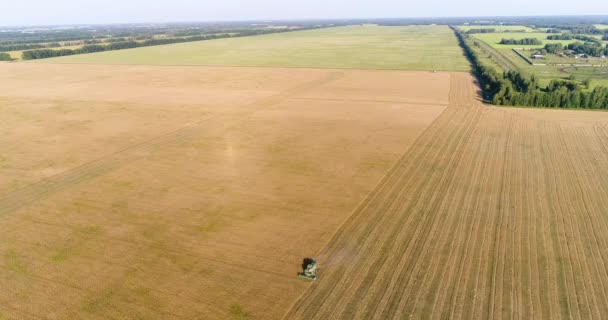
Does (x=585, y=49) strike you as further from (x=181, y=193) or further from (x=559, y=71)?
(x=181, y=193)

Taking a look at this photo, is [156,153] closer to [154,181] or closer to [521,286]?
[154,181]

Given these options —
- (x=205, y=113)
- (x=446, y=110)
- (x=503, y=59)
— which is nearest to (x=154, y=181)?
(x=205, y=113)

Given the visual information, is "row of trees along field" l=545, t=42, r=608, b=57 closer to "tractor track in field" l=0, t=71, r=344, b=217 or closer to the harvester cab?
"tractor track in field" l=0, t=71, r=344, b=217

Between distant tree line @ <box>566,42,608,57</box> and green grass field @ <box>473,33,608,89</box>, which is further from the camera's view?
distant tree line @ <box>566,42,608,57</box>

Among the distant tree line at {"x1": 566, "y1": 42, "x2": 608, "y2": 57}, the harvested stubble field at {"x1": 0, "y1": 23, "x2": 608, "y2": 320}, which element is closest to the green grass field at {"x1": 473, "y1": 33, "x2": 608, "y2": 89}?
the distant tree line at {"x1": 566, "y1": 42, "x2": 608, "y2": 57}

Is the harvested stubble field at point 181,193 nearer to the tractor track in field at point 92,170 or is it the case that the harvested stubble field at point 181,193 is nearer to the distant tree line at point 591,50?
the tractor track in field at point 92,170

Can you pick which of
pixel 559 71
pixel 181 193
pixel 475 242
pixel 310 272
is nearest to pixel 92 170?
pixel 181 193
